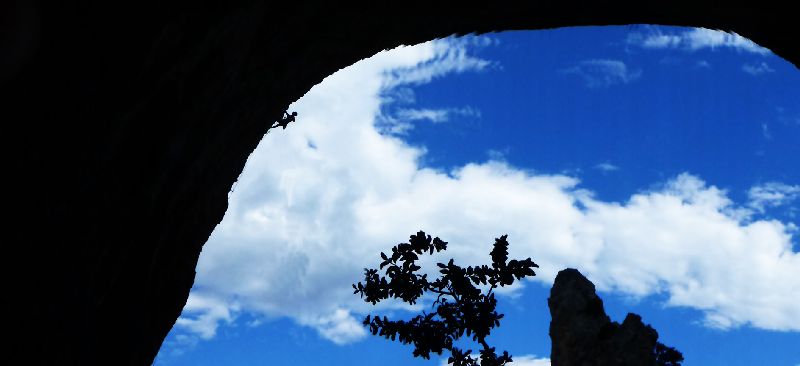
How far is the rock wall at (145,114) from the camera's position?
116 inches

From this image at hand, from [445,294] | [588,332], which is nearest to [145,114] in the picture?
[445,294]

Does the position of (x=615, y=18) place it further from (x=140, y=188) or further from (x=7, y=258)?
(x=7, y=258)

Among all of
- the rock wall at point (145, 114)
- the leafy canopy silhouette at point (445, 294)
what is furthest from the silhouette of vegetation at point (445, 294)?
the rock wall at point (145, 114)

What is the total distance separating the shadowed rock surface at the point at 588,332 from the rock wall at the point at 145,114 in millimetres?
16963

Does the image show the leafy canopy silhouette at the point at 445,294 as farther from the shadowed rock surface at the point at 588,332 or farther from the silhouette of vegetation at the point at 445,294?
the shadowed rock surface at the point at 588,332

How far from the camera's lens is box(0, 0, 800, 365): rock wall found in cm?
294

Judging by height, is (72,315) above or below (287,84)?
below

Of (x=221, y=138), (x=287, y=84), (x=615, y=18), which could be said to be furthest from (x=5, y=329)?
(x=615, y=18)

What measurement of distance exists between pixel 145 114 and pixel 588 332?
2095 cm

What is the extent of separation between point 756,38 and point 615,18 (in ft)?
3.65

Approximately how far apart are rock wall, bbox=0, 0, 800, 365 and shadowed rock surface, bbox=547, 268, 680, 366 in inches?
668

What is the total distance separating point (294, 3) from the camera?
4.29 m

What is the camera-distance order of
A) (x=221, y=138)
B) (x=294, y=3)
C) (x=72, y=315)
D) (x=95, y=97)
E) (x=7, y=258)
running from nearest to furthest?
(x=7, y=258) < (x=95, y=97) < (x=72, y=315) < (x=294, y=3) < (x=221, y=138)

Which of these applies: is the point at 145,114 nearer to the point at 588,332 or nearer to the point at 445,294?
the point at 445,294
